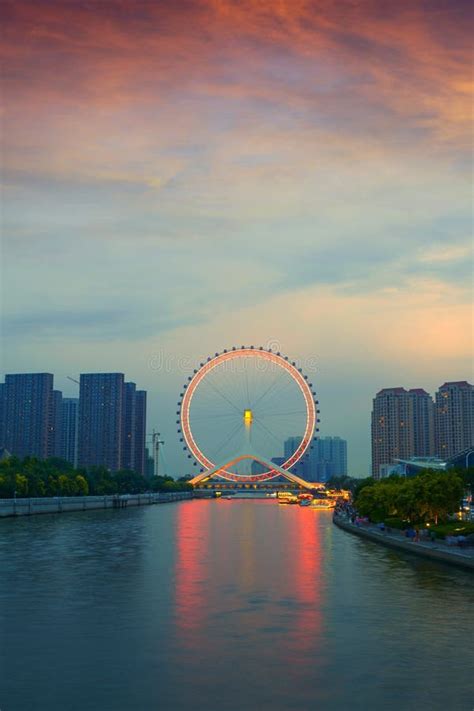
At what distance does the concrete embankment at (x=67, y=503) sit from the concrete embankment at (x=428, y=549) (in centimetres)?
4227

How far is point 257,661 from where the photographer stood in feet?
59.3

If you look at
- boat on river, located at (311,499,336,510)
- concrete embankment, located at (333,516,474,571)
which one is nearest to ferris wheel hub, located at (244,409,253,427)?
boat on river, located at (311,499,336,510)

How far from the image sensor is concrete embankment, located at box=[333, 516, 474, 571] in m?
34.5

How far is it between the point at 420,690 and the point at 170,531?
51499 mm

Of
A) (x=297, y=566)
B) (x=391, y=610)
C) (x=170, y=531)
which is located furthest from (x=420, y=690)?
(x=170, y=531)

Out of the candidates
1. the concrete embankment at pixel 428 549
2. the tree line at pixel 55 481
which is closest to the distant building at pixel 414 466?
the tree line at pixel 55 481

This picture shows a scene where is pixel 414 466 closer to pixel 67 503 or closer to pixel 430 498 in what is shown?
pixel 67 503

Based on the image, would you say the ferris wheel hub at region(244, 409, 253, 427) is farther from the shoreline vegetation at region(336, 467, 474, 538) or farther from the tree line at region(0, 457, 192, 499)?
the shoreline vegetation at region(336, 467, 474, 538)

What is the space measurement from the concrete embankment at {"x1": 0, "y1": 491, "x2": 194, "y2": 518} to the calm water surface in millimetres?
45272

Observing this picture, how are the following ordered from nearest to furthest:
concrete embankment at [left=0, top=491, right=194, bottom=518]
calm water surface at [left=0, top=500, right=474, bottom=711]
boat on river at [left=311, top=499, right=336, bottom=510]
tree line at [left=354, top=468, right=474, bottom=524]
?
calm water surface at [left=0, top=500, right=474, bottom=711] → tree line at [left=354, top=468, right=474, bottom=524] → concrete embankment at [left=0, top=491, right=194, bottom=518] → boat on river at [left=311, top=499, right=336, bottom=510]

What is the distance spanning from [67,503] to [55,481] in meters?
3.32

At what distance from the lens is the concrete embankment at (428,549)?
1357 inches

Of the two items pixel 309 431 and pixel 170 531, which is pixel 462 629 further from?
pixel 309 431

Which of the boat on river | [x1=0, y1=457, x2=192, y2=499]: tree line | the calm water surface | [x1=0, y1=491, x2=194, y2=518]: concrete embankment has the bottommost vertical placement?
the boat on river
